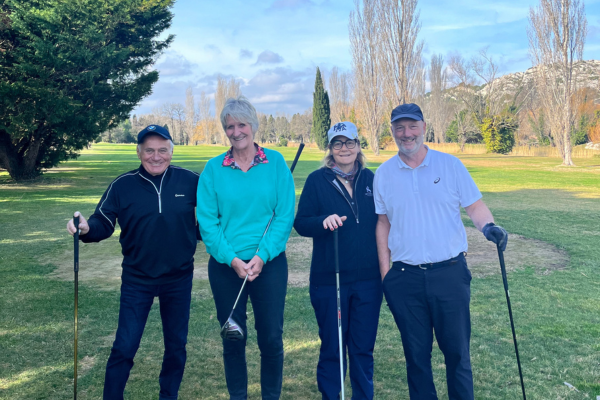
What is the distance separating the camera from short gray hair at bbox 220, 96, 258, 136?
330 cm

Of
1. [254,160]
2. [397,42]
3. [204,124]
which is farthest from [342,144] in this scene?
[204,124]

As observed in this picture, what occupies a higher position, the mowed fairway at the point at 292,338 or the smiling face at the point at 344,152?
the smiling face at the point at 344,152

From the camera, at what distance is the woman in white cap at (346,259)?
3.41 m

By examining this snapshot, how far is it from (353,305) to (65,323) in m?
3.82

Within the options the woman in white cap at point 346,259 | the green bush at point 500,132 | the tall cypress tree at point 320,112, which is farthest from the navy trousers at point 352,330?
the tall cypress tree at point 320,112

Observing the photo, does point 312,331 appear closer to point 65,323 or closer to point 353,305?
point 353,305

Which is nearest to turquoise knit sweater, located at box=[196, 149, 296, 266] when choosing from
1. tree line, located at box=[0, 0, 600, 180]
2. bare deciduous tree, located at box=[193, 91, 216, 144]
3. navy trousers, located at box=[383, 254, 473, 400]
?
navy trousers, located at box=[383, 254, 473, 400]

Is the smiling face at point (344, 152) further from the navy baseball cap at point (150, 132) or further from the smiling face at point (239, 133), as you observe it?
the navy baseball cap at point (150, 132)

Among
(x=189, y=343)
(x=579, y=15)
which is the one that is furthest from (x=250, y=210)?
(x=579, y=15)

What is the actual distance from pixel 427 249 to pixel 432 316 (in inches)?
17.1

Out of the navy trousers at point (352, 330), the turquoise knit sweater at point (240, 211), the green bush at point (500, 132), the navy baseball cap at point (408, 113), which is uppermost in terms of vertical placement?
the green bush at point (500, 132)

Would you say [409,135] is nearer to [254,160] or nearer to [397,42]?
[254,160]

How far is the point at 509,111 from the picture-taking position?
188 ft

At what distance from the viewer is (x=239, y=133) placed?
10.9 ft
